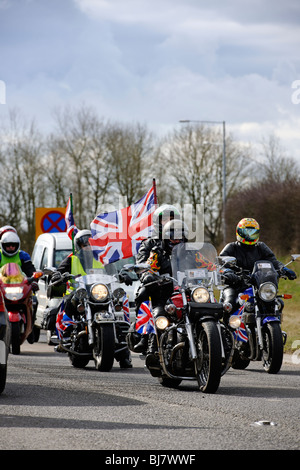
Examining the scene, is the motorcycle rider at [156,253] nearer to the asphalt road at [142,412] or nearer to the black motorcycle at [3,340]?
the asphalt road at [142,412]

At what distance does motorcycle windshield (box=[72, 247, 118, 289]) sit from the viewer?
12508 mm

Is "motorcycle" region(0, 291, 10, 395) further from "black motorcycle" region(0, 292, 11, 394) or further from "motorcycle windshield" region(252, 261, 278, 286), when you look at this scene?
"motorcycle windshield" region(252, 261, 278, 286)

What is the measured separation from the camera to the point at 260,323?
11477 millimetres

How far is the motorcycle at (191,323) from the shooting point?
30.2 ft

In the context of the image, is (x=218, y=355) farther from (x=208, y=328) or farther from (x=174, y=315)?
(x=174, y=315)

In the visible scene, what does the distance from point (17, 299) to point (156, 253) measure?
314 centimetres

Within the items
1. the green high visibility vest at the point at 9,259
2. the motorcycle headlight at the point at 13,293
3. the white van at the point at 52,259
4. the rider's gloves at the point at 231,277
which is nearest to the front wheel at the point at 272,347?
the rider's gloves at the point at 231,277

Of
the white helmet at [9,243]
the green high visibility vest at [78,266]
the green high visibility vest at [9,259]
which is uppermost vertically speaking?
the white helmet at [9,243]

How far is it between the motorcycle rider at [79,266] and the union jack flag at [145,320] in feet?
7.88

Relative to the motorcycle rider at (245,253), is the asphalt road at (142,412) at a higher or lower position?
lower

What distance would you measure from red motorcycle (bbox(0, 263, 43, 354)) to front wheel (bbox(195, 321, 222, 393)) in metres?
3.89

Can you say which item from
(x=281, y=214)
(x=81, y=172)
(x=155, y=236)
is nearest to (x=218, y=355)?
(x=155, y=236)

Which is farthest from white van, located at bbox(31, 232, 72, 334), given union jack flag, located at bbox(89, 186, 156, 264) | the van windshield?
union jack flag, located at bbox(89, 186, 156, 264)
